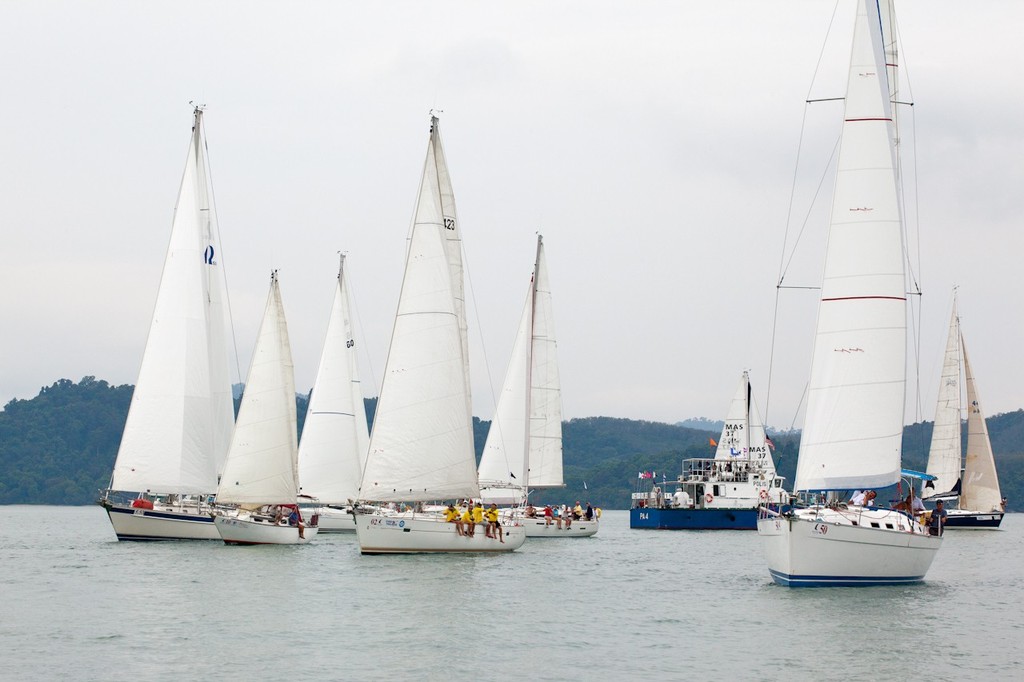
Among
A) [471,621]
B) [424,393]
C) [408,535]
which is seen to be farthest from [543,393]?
[471,621]

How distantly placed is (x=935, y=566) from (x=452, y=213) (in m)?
21.2

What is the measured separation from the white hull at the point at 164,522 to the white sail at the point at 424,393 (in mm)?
10735

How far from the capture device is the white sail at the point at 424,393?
42312 millimetres

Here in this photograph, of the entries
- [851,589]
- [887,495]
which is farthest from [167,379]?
[887,495]

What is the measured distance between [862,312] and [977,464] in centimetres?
5462

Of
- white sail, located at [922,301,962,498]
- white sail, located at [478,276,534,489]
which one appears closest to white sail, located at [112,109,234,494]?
white sail, located at [478,276,534,489]

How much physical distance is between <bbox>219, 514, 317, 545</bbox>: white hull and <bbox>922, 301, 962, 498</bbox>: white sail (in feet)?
145

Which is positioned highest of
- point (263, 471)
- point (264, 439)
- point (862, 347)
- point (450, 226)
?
point (450, 226)

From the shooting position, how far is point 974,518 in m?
84.8

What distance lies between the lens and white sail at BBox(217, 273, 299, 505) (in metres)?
49.1

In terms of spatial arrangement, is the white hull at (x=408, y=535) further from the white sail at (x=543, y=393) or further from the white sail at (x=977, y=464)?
the white sail at (x=977, y=464)

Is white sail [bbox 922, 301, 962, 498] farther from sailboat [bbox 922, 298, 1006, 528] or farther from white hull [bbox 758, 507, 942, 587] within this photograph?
white hull [bbox 758, 507, 942, 587]

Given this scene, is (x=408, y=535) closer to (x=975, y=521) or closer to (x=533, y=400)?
(x=533, y=400)

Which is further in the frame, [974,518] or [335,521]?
[974,518]
